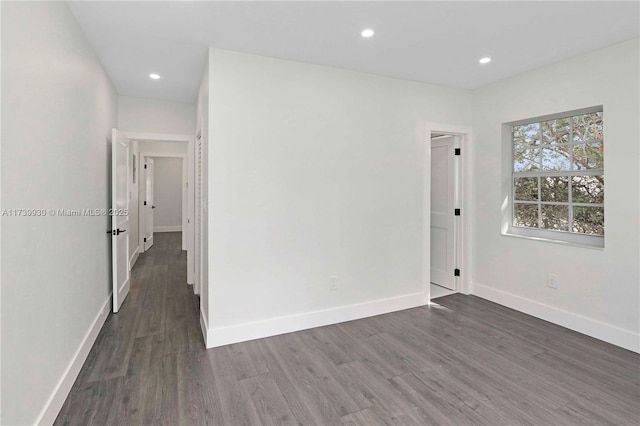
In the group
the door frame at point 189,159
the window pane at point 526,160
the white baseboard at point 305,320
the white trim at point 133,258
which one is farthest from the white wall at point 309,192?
the white trim at point 133,258

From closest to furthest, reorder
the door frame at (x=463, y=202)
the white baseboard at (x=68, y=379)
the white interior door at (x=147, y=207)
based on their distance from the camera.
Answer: the white baseboard at (x=68, y=379) < the door frame at (x=463, y=202) < the white interior door at (x=147, y=207)

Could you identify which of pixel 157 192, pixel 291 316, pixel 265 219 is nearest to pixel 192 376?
pixel 291 316

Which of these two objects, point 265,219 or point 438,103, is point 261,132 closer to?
point 265,219

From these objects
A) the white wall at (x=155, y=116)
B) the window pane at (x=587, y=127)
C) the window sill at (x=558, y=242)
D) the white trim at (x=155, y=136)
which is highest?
the white wall at (x=155, y=116)

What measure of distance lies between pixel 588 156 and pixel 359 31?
249 centimetres

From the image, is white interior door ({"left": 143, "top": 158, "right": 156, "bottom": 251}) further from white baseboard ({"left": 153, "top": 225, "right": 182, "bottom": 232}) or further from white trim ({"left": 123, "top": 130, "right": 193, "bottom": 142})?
white trim ({"left": 123, "top": 130, "right": 193, "bottom": 142})

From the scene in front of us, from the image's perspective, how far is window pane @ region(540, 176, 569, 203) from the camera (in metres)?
3.46

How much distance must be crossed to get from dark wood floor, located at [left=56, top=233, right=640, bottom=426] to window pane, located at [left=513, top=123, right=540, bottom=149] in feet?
6.29

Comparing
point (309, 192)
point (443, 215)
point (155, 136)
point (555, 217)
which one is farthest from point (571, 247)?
point (155, 136)

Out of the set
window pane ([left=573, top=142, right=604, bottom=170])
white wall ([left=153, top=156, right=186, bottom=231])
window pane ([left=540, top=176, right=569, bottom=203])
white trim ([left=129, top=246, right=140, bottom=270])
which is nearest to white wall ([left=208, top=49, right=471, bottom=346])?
window pane ([left=540, top=176, right=569, bottom=203])

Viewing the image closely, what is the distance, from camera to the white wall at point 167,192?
10.3 m

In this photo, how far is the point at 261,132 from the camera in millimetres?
3047

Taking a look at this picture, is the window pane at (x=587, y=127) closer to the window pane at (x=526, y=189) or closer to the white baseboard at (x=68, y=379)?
the window pane at (x=526, y=189)

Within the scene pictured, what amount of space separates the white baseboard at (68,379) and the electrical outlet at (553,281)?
4.13 m
